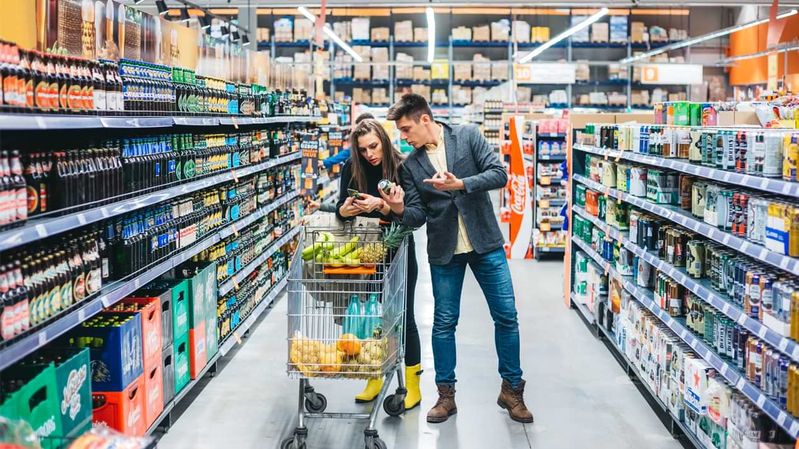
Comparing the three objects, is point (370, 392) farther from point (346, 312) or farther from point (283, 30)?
point (283, 30)

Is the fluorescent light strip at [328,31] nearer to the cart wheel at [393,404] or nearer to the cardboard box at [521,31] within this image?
the cardboard box at [521,31]

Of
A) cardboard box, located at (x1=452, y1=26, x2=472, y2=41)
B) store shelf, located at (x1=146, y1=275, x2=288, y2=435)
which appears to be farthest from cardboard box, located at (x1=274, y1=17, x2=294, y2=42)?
store shelf, located at (x1=146, y1=275, x2=288, y2=435)

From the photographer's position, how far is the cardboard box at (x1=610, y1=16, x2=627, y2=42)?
21266 millimetres

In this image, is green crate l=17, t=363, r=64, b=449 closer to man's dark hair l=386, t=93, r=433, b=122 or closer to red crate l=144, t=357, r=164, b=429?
red crate l=144, t=357, r=164, b=429

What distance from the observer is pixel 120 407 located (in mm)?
3744

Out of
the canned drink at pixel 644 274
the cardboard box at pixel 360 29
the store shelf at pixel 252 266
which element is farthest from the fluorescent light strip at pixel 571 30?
the canned drink at pixel 644 274

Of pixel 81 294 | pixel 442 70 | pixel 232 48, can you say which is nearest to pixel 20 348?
pixel 81 294

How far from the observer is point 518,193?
10469 mm

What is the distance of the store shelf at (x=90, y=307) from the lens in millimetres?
2865

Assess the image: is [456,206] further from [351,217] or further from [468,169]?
[351,217]

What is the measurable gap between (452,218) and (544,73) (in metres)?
13.6

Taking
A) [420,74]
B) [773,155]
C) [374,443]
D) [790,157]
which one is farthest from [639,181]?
[420,74]

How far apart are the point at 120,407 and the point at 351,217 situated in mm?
1379

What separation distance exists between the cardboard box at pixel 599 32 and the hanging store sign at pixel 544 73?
4221mm
